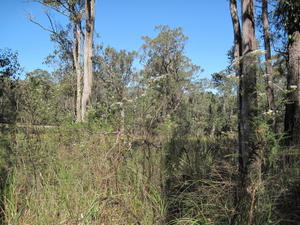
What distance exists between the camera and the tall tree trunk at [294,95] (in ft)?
14.0

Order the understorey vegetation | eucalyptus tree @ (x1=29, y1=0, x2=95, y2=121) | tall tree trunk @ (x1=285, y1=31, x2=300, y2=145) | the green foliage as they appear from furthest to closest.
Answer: eucalyptus tree @ (x1=29, y1=0, x2=95, y2=121) < the green foliage < tall tree trunk @ (x1=285, y1=31, x2=300, y2=145) < the understorey vegetation

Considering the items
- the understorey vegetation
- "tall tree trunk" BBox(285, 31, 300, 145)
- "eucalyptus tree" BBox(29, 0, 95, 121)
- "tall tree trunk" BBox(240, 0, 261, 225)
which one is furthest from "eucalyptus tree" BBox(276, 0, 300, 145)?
"eucalyptus tree" BBox(29, 0, 95, 121)

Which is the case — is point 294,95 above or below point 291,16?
below

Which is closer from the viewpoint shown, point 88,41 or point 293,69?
point 293,69

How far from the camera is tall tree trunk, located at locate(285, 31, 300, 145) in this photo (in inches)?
168

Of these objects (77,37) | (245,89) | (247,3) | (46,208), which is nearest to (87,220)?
(46,208)

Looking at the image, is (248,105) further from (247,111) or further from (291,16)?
(291,16)

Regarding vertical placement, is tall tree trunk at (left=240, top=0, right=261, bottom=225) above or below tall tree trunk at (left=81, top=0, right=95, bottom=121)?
below

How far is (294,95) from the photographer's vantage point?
443 centimetres

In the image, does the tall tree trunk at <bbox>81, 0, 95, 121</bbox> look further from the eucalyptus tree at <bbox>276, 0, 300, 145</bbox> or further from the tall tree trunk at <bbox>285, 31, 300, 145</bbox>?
the tall tree trunk at <bbox>285, 31, 300, 145</bbox>

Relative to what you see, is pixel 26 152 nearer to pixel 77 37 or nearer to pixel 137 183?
pixel 137 183

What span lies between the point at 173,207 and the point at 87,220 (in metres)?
1.03

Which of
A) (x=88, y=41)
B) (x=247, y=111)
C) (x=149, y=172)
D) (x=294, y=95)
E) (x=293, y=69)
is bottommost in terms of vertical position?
(x=149, y=172)

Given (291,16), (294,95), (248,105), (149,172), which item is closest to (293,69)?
(294,95)
